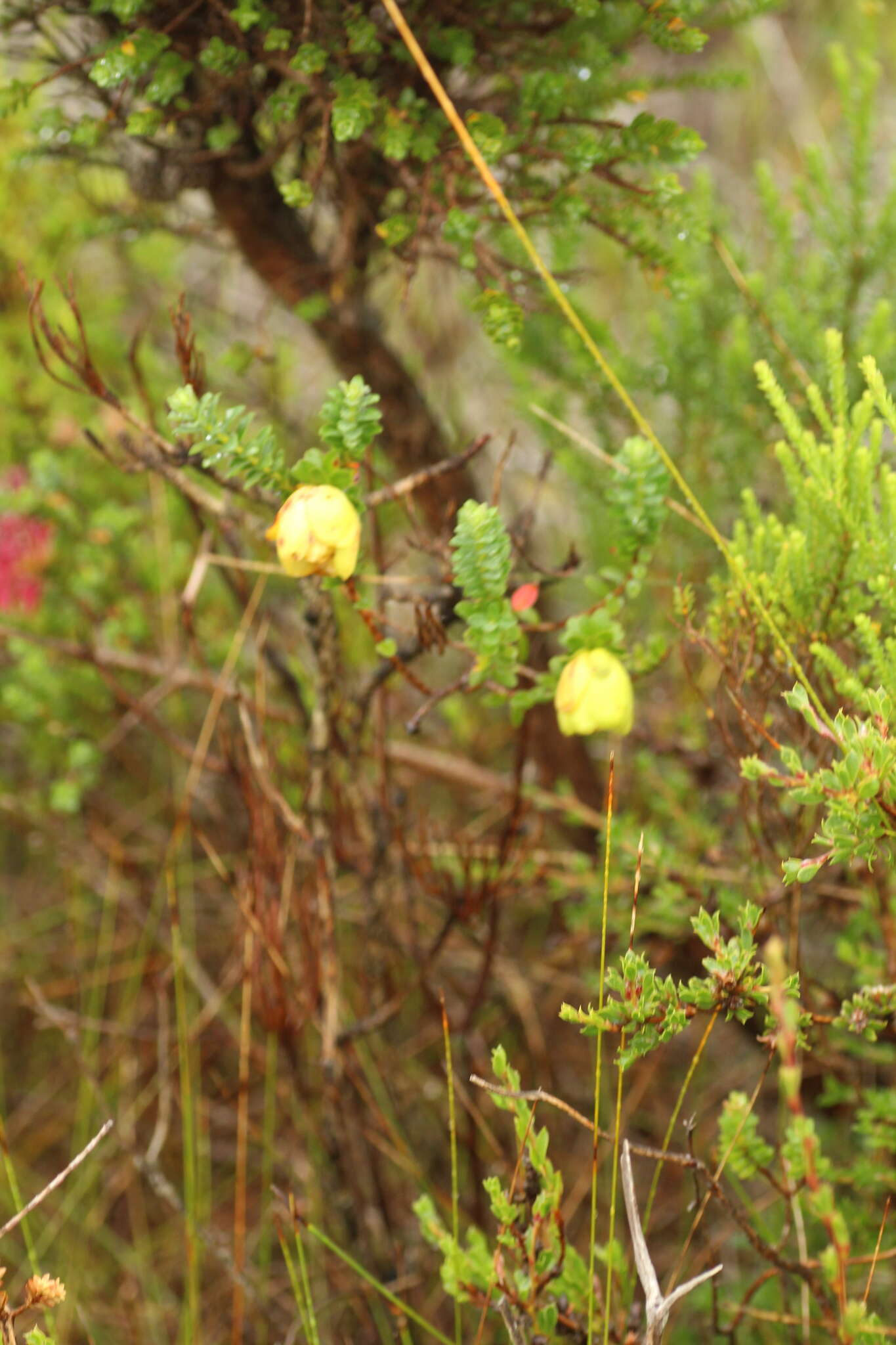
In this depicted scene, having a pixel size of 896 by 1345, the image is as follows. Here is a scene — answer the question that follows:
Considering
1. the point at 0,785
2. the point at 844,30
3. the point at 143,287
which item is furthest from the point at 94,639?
the point at 844,30

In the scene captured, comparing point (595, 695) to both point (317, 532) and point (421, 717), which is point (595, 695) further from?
point (317, 532)

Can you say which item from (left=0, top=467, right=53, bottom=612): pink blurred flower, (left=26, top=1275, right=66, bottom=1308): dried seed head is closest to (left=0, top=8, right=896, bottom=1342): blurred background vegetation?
(left=0, top=467, right=53, bottom=612): pink blurred flower

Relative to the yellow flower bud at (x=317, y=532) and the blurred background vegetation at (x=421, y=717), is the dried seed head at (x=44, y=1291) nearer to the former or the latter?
the blurred background vegetation at (x=421, y=717)

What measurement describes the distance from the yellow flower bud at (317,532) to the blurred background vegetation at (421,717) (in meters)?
0.05

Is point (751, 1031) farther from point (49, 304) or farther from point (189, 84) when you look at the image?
point (49, 304)

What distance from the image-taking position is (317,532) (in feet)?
3.01

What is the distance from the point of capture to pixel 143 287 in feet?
9.57

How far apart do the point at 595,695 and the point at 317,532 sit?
1.05 ft

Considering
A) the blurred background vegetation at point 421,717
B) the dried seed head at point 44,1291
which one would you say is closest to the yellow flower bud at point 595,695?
the blurred background vegetation at point 421,717

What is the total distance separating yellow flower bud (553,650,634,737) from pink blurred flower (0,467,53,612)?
137 cm

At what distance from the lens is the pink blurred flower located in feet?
6.47

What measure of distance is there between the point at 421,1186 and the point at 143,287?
2.56m

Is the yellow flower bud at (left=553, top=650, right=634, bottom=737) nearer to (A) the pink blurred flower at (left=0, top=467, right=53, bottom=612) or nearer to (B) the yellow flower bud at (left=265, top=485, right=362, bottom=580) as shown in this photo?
(B) the yellow flower bud at (left=265, top=485, right=362, bottom=580)

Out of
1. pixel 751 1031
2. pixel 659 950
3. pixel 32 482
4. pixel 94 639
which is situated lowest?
pixel 751 1031
